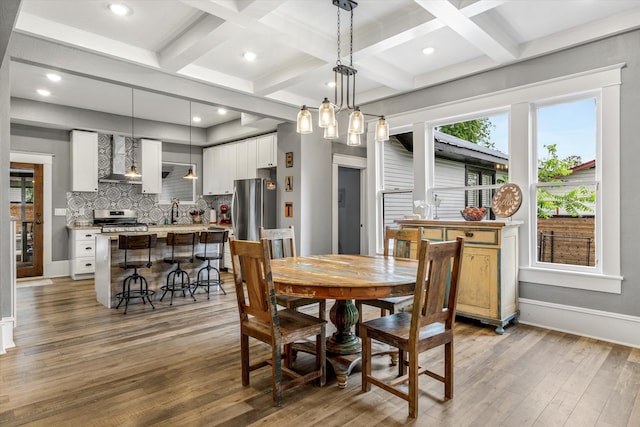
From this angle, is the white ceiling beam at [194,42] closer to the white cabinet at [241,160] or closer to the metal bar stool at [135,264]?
the metal bar stool at [135,264]

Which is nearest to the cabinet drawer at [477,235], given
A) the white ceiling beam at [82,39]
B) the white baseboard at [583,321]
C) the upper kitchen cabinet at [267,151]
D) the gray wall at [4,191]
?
the white baseboard at [583,321]

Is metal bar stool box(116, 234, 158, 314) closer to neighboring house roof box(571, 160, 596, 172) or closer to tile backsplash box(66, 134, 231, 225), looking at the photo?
tile backsplash box(66, 134, 231, 225)

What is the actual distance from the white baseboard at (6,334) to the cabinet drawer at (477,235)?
407 cm

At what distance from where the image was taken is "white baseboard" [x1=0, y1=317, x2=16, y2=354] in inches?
119

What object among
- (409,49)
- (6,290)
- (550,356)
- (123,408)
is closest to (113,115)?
(6,290)

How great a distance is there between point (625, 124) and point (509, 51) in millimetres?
1180

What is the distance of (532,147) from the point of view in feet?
12.6

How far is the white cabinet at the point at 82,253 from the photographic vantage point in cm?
608

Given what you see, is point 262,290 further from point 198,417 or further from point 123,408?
point 123,408

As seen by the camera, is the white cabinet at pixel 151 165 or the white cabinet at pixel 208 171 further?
the white cabinet at pixel 208 171

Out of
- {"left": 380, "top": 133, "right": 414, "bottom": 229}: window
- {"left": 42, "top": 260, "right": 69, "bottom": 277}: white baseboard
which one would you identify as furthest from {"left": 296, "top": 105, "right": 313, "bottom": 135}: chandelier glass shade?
{"left": 42, "top": 260, "right": 69, "bottom": 277}: white baseboard

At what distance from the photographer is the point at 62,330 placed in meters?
3.56

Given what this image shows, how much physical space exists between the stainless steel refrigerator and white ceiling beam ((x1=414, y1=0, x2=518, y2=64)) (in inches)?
143

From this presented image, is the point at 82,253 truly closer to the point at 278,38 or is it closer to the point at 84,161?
the point at 84,161
